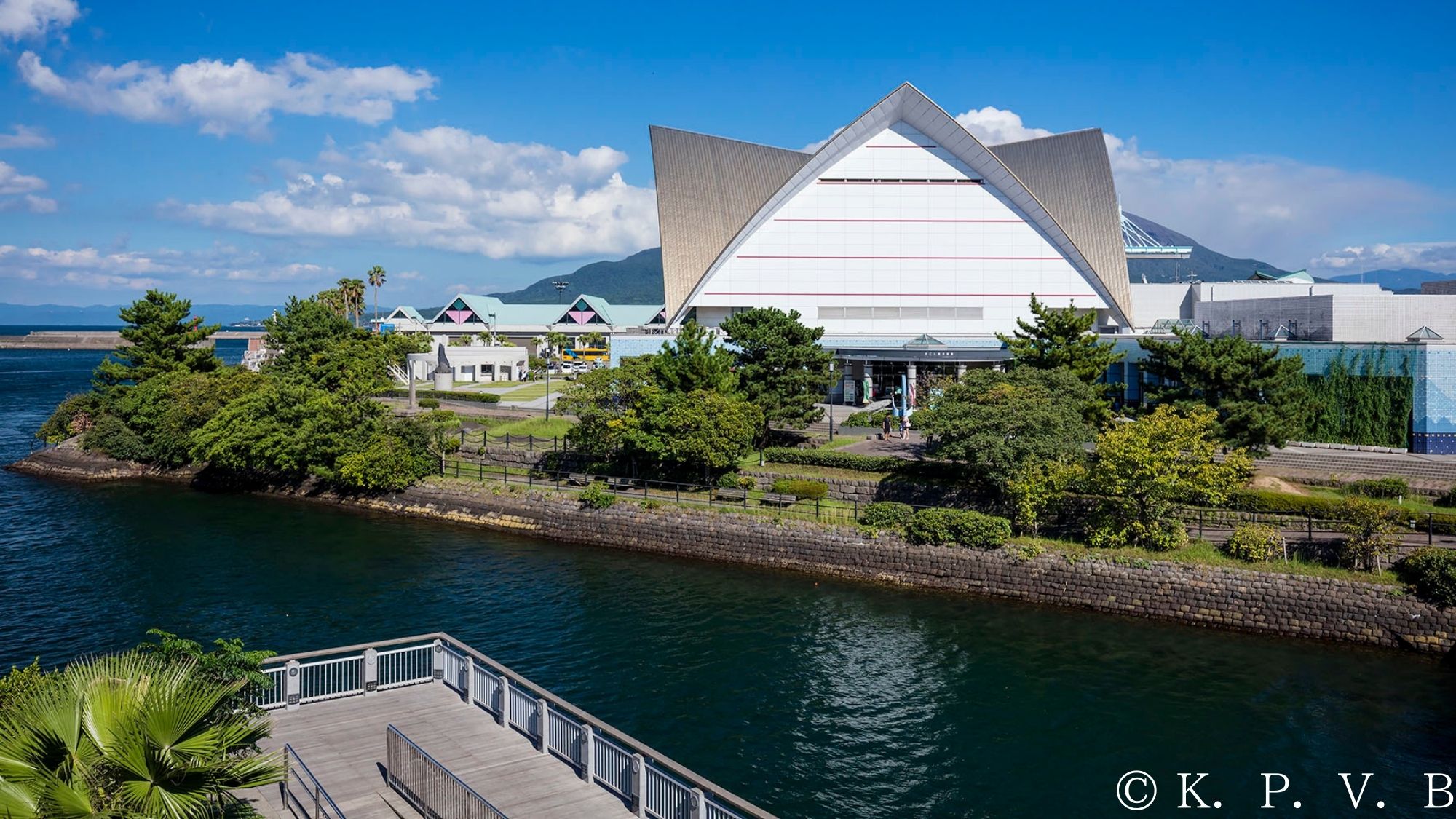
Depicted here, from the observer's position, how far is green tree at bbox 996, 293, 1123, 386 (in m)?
41.5

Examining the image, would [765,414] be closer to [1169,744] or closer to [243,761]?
[1169,744]

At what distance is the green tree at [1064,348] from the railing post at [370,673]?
30508 millimetres

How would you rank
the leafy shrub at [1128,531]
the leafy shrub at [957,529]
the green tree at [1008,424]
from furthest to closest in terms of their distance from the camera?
the green tree at [1008,424], the leafy shrub at [957,529], the leafy shrub at [1128,531]

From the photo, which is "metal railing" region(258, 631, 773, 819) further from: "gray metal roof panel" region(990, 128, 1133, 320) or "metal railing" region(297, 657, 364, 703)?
"gray metal roof panel" region(990, 128, 1133, 320)

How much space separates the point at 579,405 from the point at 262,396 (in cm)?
1720

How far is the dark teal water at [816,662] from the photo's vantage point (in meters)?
19.9

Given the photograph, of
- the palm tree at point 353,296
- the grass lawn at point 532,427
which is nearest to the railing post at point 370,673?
the grass lawn at point 532,427

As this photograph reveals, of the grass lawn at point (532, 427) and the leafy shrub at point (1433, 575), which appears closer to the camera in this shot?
the leafy shrub at point (1433, 575)

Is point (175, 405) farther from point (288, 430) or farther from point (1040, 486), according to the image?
point (1040, 486)

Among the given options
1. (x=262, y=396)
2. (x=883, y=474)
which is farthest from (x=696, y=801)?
(x=262, y=396)

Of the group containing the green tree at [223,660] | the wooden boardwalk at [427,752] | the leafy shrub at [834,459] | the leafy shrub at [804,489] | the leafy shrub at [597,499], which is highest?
the leafy shrub at [834,459]

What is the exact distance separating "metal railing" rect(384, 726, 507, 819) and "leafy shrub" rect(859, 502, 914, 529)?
76.3 ft

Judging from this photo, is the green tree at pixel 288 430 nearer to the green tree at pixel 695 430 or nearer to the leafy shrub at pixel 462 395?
the green tree at pixel 695 430

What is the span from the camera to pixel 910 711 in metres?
23.0
